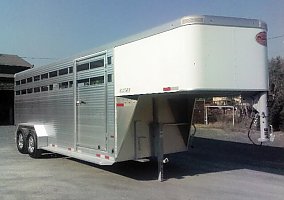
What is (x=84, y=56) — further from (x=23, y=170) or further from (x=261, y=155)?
(x=261, y=155)

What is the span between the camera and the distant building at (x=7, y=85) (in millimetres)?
38969

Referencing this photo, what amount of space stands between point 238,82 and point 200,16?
138 cm

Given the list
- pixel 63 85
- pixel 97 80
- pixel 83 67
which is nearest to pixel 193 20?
pixel 97 80

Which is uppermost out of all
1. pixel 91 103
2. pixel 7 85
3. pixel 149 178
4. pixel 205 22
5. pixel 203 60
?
pixel 7 85

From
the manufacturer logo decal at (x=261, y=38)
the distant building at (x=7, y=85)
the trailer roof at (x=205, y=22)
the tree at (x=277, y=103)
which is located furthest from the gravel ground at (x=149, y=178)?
the distant building at (x=7, y=85)

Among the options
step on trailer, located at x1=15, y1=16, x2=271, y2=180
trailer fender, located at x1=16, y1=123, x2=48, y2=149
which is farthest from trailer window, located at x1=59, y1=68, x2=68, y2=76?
trailer fender, located at x1=16, y1=123, x2=48, y2=149

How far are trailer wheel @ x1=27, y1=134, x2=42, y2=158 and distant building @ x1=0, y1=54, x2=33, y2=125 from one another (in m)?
25.3

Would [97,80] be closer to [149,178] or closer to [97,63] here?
[97,63]

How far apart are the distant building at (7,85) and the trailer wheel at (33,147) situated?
25.3 meters

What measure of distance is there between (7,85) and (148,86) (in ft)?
106

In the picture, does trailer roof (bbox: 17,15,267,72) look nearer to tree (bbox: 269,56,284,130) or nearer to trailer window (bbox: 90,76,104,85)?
trailer window (bbox: 90,76,104,85)

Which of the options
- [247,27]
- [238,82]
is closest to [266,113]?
[238,82]

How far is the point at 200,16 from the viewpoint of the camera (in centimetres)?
773

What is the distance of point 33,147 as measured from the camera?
13.7m
